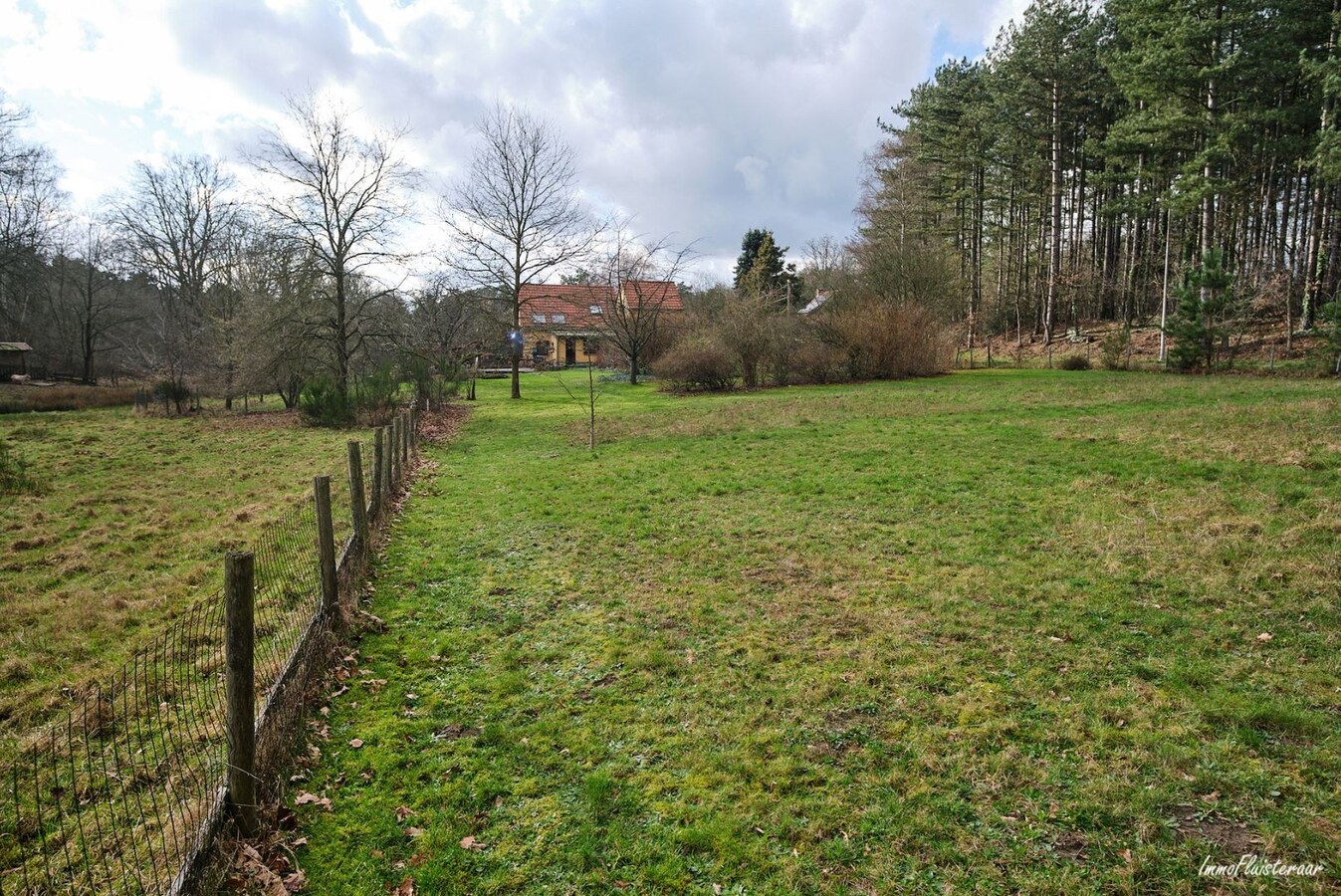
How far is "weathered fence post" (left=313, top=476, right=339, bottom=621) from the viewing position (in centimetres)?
498

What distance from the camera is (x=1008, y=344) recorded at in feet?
124

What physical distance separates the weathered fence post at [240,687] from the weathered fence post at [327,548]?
192 centimetres

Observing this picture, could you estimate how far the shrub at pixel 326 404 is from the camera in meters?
21.6

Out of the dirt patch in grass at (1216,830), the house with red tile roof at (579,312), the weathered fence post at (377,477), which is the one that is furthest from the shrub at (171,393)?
the dirt patch in grass at (1216,830)

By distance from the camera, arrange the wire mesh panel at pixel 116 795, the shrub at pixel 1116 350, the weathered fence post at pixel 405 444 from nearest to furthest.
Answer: the wire mesh panel at pixel 116 795
the weathered fence post at pixel 405 444
the shrub at pixel 1116 350

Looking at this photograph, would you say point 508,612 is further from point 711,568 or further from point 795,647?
point 795,647

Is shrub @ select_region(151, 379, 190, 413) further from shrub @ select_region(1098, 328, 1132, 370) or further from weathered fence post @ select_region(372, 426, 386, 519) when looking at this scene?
shrub @ select_region(1098, 328, 1132, 370)

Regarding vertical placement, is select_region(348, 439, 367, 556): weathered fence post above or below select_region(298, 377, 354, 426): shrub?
below

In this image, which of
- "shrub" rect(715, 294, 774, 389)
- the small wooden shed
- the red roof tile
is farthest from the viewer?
the small wooden shed

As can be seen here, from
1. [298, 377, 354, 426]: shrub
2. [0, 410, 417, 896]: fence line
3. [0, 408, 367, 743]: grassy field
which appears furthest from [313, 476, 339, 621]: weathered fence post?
[298, 377, 354, 426]: shrub

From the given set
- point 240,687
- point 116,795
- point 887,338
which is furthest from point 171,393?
point 240,687

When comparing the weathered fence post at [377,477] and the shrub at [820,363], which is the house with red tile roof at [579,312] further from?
the weathered fence post at [377,477]

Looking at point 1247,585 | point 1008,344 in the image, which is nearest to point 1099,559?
point 1247,585

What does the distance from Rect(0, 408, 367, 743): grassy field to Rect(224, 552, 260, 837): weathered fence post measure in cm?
232
